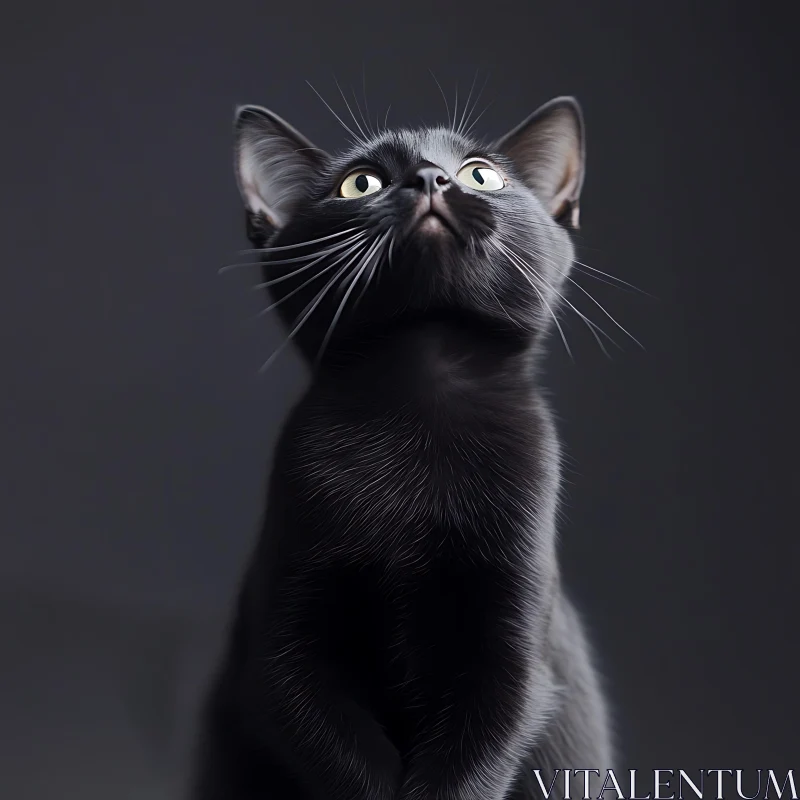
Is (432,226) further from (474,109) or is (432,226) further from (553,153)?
(474,109)

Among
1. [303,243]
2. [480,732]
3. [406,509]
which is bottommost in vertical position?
[480,732]

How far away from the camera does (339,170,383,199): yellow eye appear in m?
1.01

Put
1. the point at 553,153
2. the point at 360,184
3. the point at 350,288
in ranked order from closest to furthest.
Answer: the point at 350,288
the point at 360,184
the point at 553,153

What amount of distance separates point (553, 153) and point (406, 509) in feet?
1.42

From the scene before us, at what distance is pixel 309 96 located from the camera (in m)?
1.54

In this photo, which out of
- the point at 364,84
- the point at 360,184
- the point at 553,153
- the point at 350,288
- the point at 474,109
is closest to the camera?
the point at 350,288

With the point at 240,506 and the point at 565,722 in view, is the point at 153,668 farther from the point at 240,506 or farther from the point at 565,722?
the point at 565,722

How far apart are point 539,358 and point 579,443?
0.49 m

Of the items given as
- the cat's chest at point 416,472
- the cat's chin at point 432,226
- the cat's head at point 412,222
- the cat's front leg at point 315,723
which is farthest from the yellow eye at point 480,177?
the cat's front leg at point 315,723

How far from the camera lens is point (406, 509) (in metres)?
0.96

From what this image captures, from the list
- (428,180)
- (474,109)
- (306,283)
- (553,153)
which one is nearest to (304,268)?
(306,283)

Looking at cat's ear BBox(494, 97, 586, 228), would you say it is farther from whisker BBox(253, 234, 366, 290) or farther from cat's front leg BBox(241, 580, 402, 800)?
cat's front leg BBox(241, 580, 402, 800)

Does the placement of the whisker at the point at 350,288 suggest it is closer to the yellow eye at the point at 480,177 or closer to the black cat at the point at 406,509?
the black cat at the point at 406,509

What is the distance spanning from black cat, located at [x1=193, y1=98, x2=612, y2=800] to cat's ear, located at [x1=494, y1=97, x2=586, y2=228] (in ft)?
0.34
